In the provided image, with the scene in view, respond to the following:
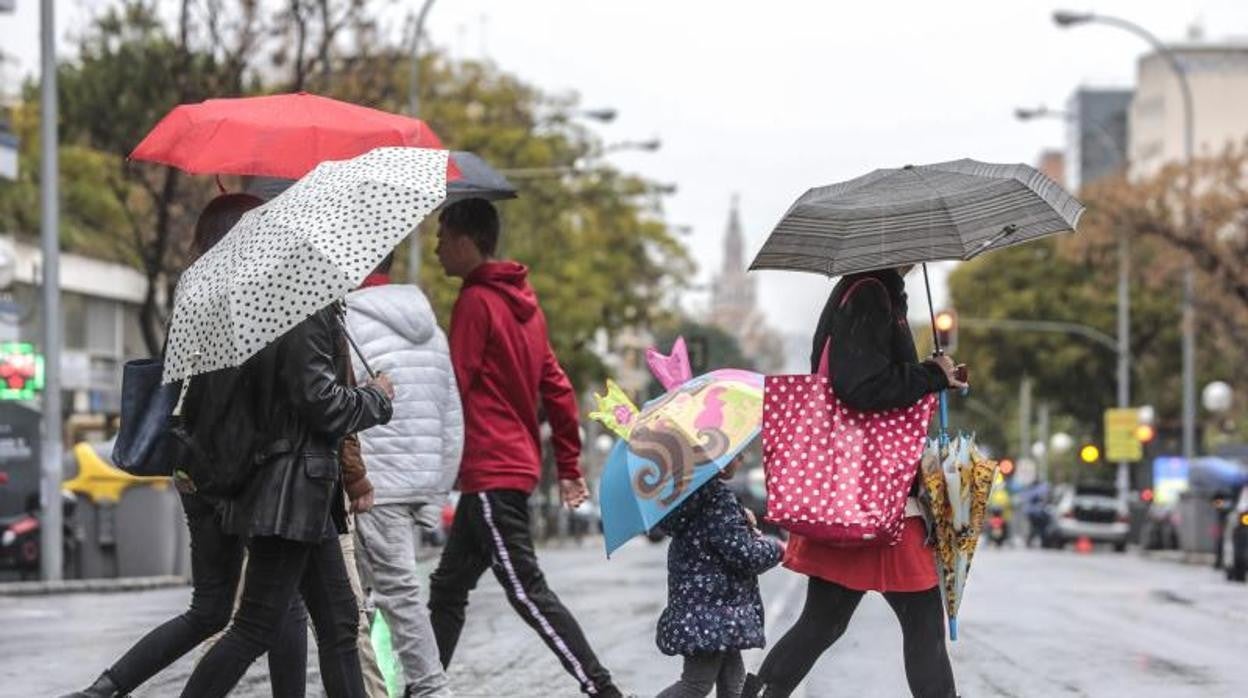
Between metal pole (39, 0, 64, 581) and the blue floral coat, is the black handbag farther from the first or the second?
metal pole (39, 0, 64, 581)

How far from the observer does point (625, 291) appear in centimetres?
6431

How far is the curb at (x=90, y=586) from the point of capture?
22.7 m

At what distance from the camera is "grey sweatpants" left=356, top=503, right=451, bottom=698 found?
876 cm

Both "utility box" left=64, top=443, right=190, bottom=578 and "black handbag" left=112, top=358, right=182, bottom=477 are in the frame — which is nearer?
"black handbag" left=112, top=358, right=182, bottom=477

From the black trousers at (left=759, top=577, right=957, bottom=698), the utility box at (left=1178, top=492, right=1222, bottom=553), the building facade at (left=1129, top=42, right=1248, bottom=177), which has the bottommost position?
the utility box at (left=1178, top=492, right=1222, bottom=553)

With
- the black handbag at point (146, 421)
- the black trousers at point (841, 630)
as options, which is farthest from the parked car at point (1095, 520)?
the black handbag at point (146, 421)

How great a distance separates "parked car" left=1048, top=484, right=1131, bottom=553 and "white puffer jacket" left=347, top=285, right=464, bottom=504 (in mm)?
47373

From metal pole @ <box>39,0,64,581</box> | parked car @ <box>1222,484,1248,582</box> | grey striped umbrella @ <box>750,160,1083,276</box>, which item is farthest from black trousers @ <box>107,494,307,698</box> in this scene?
parked car @ <box>1222,484,1248,582</box>

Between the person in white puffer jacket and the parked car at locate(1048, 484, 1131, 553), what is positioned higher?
the person in white puffer jacket

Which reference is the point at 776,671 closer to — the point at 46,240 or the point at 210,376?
the point at 210,376

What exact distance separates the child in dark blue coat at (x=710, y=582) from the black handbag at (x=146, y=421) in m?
1.63

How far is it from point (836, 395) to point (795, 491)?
1.06ft

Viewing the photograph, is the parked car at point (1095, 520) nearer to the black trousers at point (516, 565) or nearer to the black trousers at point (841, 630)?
the black trousers at point (516, 565)

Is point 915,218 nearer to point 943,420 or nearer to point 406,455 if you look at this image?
point 943,420
